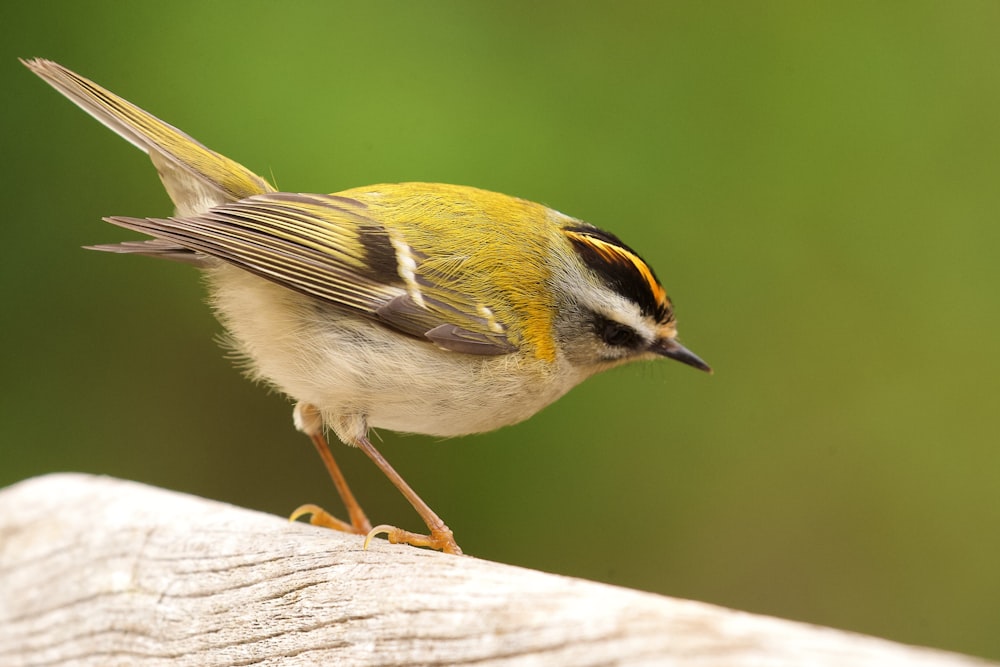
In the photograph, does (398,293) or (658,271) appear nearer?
(398,293)

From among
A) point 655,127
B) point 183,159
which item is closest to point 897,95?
point 655,127

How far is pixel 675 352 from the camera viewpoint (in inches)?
106

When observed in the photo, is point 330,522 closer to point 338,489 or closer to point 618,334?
point 338,489

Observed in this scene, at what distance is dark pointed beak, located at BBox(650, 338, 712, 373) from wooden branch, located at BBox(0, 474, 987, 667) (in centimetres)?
91

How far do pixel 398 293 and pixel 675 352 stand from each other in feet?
2.33

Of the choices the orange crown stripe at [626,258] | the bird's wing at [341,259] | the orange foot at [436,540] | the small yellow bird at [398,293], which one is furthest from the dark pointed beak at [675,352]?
the orange foot at [436,540]

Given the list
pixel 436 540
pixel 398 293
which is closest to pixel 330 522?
pixel 436 540

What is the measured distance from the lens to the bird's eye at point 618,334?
2.64 meters

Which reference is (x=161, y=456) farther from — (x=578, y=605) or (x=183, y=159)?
(x=578, y=605)

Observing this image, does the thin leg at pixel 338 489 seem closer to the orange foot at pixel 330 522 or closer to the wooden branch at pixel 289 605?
the orange foot at pixel 330 522

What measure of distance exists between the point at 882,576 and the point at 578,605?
8.03 ft

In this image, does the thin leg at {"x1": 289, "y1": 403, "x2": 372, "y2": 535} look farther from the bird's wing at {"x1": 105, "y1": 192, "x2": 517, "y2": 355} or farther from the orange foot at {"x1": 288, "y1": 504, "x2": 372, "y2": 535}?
the bird's wing at {"x1": 105, "y1": 192, "x2": 517, "y2": 355}

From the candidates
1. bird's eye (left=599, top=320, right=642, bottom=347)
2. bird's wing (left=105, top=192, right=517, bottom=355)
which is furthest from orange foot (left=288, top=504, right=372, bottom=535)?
bird's eye (left=599, top=320, right=642, bottom=347)

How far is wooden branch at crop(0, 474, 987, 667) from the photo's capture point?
130cm
